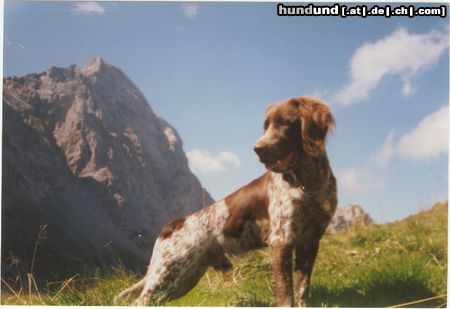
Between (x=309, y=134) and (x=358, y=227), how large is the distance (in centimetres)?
136

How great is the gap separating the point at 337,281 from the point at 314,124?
131cm

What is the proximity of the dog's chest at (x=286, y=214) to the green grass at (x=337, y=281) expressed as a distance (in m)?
0.31

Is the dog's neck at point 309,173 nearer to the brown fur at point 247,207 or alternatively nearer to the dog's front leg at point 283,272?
the brown fur at point 247,207

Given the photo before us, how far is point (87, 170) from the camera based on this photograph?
15.3 ft

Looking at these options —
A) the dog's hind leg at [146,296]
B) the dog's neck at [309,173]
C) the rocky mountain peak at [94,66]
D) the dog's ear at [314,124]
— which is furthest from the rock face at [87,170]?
the dog's ear at [314,124]

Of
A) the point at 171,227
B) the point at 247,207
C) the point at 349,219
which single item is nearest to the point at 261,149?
the point at 247,207

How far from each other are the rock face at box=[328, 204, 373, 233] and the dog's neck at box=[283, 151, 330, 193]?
1.61ft

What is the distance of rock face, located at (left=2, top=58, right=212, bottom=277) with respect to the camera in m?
4.36

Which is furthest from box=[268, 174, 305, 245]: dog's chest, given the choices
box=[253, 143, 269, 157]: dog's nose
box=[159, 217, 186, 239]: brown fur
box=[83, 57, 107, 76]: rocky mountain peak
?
box=[83, 57, 107, 76]: rocky mountain peak

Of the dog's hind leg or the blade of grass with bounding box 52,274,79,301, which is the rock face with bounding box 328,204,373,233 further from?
the blade of grass with bounding box 52,274,79,301

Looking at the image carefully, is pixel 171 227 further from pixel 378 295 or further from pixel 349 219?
pixel 378 295

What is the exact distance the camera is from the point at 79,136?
4.61m

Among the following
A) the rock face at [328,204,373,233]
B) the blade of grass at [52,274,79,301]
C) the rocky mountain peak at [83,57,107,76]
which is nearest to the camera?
the blade of grass at [52,274,79,301]

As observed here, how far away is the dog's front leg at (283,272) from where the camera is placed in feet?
11.8
